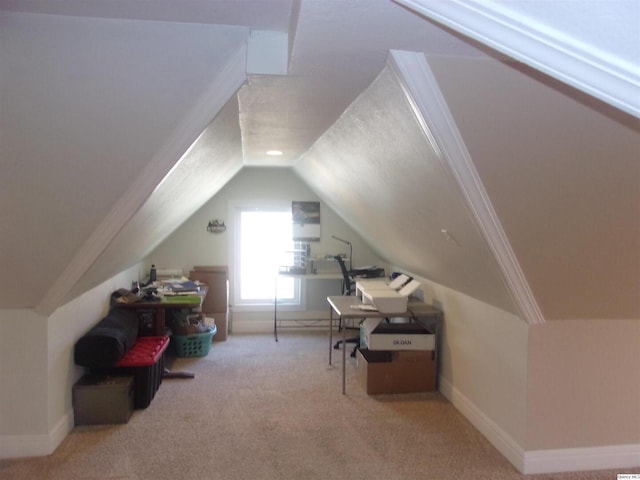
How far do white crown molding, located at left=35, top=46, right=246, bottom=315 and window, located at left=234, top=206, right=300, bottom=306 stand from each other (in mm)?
3127

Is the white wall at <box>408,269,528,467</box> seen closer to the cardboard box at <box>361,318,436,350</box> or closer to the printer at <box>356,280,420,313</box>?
the cardboard box at <box>361,318,436,350</box>

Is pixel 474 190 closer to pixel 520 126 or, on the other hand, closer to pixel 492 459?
pixel 520 126

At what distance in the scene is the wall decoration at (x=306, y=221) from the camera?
18.6ft

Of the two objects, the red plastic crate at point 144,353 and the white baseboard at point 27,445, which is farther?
the red plastic crate at point 144,353

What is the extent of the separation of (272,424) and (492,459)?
4.79 ft

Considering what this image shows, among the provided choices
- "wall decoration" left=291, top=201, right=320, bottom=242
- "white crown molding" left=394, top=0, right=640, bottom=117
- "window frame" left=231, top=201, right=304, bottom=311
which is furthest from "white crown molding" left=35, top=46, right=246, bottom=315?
"wall decoration" left=291, top=201, right=320, bottom=242

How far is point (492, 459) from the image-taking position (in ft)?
9.11

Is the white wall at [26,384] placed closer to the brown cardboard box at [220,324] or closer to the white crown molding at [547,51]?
the brown cardboard box at [220,324]

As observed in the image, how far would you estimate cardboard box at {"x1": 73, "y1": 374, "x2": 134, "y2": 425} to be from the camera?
10.2 ft

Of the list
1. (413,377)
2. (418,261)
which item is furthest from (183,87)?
(413,377)

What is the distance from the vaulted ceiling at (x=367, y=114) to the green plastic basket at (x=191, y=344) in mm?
2185

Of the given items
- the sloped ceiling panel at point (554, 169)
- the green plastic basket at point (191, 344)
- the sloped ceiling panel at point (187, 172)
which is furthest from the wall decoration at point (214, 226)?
the sloped ceiling panel at point (554, 169)

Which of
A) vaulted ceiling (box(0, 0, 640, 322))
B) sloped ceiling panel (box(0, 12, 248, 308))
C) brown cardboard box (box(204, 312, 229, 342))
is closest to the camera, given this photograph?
vaulted ceiling (box(0, 0, 640, 322))

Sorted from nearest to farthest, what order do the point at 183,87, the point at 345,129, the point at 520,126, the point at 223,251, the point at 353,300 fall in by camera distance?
the point at 520,126
the point at 183,87
the point at 345,129
the point at 353,300
the point at 223,251
